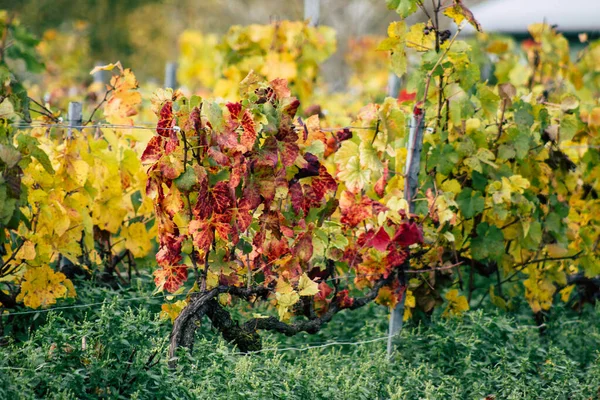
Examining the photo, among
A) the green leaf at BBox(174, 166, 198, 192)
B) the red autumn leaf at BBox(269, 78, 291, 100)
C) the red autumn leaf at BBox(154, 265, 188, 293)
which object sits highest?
the red autumn leaf at BBox(269, 78, 291, 100)

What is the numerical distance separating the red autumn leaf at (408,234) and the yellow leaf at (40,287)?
1503 millimetres

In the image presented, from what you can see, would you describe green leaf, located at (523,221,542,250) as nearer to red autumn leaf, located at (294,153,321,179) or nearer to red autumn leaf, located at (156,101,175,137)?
red autumn leaf, located at (294,153,321,179)

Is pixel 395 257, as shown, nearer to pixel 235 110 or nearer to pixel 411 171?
pixel 411 171

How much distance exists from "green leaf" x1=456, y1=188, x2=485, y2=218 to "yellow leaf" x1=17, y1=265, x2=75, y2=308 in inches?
77.0

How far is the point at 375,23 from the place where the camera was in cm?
2780

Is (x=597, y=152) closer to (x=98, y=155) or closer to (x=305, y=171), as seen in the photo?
(x=305, y=171)

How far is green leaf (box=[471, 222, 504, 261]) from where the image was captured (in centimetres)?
431

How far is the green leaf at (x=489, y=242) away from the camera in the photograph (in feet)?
14.1

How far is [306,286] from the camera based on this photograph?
3.40 metres

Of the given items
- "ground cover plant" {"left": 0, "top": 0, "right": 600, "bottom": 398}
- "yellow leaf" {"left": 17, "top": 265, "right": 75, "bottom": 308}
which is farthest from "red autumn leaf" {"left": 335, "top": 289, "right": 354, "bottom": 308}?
"yellow leaf" {"left": 17, "top": 265, "right": 75, "bottom": 308}

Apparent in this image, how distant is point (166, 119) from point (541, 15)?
15.3m

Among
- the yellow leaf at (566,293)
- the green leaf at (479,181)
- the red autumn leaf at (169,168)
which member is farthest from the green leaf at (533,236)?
the red autumn leaf at (169,168)

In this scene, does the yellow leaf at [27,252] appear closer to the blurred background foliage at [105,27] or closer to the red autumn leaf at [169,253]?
the red autumn leaf at [169,253]

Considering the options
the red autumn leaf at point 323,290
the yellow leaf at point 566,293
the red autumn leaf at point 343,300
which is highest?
the red autumn leaf at point 323,290
